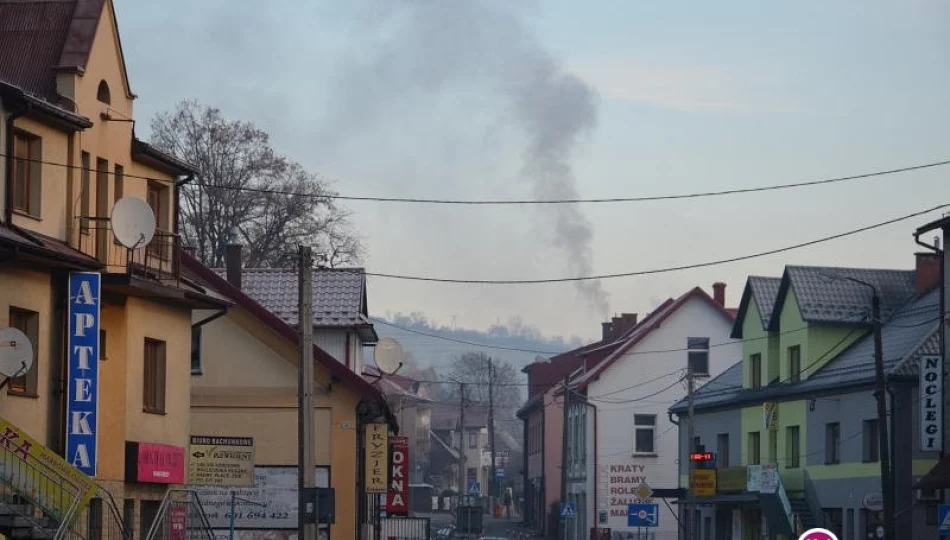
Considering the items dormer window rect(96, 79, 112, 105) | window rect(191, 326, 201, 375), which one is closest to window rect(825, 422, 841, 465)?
window rect(191, 326, 201, 375)

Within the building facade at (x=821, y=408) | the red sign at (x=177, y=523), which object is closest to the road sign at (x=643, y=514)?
the building facade at (x=821, y=408)

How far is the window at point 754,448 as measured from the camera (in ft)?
192

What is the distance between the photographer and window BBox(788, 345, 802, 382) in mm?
54062

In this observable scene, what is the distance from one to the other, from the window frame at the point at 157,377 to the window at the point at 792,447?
26630mm

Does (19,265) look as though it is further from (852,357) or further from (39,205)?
(852,357)

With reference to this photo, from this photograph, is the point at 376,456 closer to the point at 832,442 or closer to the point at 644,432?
the point at 832,442

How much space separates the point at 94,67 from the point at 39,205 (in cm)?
346

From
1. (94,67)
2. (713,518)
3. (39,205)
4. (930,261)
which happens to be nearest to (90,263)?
(39,205)

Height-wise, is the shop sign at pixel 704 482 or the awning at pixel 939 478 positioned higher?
the awning at pixel 939 478

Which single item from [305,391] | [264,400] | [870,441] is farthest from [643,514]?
[305,391]

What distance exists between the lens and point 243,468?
30578 mm

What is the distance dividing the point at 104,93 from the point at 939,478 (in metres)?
21.1

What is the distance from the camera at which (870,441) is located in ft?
160

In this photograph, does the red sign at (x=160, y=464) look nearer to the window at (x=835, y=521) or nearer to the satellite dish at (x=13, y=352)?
the satellite dish at (x=13, y=352)
